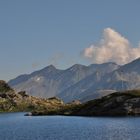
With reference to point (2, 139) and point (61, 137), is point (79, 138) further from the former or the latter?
point (2, 139)

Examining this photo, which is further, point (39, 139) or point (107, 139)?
point (39, 139)

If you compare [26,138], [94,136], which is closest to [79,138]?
[94,136]

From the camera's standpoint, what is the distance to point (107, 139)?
125 m

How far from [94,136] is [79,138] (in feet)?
20.7

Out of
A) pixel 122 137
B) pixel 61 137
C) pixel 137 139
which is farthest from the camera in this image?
pixel 61 137

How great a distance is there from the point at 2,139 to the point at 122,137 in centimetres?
4070

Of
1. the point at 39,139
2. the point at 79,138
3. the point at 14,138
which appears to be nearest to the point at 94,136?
the point at 79,138

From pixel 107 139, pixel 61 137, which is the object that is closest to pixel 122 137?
pixel 107 139

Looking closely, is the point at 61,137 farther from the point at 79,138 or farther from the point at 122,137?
the point at 122,137

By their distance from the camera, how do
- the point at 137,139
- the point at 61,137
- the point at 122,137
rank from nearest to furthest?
the point at 137,139 → the point at 122,137 → the point at 61,137

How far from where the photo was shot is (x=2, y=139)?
138500 mm

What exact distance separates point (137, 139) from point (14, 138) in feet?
143

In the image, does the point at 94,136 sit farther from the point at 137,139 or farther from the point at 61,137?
the point at 137,139

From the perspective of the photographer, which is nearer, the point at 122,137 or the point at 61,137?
the point at 122,137
